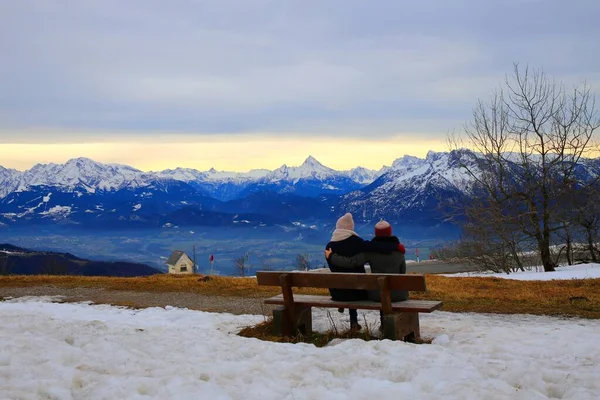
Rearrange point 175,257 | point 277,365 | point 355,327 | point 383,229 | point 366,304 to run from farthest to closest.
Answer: point 175,257, point 355,327, point 383,229, point 366,304, point 277,365

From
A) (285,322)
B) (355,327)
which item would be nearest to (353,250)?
(355,327)

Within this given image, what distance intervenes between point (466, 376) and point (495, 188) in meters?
23.8

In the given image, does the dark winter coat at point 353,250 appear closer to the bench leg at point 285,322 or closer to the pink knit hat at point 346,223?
the pink knit hat at point 346,223

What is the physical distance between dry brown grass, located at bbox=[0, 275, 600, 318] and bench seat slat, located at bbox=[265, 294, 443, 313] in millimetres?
3870

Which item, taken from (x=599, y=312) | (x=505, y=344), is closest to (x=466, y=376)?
(x=505, y=344)

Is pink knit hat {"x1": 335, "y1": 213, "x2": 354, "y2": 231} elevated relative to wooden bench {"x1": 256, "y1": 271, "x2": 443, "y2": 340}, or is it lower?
elevated

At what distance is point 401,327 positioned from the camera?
832cm

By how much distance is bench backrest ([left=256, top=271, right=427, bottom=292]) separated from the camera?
25.7 ft

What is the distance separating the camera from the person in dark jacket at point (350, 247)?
29.2ft

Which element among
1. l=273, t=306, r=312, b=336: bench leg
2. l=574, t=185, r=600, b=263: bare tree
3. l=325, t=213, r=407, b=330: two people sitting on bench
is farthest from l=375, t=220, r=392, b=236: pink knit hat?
l=574, t=185, r=600, b=263: bare tree

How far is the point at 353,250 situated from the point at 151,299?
7596 millimetres

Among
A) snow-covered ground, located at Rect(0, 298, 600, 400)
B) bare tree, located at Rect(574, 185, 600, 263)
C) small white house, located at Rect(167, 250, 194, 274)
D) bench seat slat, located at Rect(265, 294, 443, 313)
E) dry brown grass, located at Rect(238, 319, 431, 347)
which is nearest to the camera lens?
snow-covered ground, located at Rect(0, 298, 600, 400)

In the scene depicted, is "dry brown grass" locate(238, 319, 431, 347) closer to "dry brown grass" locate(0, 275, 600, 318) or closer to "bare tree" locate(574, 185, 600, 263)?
"dry brown grass" locate(0, 275, 600, 318)

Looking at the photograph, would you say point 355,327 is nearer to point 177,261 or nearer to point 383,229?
point 383,229
